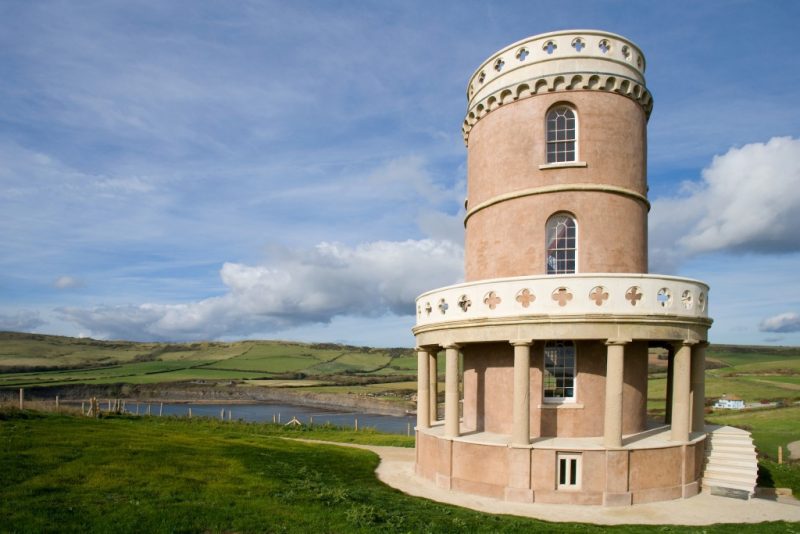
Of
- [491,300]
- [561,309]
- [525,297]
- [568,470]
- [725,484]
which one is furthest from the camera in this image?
[491,300]

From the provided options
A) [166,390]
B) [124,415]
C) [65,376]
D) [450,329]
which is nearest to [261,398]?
[166,390]

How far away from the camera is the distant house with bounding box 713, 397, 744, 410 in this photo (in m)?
54.2

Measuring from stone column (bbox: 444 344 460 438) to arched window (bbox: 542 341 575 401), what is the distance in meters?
3.06

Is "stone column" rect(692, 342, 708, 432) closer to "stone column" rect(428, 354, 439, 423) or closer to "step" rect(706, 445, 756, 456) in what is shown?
"step" rect(706, 445, 756, 456)

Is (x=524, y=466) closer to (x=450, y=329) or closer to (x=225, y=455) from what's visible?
(x=450, y=329)

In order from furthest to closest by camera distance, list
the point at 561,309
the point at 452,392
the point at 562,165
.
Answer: the point at 562,165
the point at 452,392
the point at 561,309

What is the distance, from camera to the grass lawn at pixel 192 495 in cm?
1105

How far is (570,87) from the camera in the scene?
18.9 meters

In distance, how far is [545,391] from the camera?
18.2 m

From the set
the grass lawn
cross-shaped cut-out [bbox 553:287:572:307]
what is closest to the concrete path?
the grass lawn

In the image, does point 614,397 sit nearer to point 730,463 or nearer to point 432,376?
point 730,463

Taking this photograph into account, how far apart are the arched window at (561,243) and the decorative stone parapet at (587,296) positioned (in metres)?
2.89

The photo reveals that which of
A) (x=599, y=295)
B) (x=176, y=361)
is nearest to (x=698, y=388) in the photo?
(x=599, y=295)

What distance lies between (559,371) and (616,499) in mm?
4252
